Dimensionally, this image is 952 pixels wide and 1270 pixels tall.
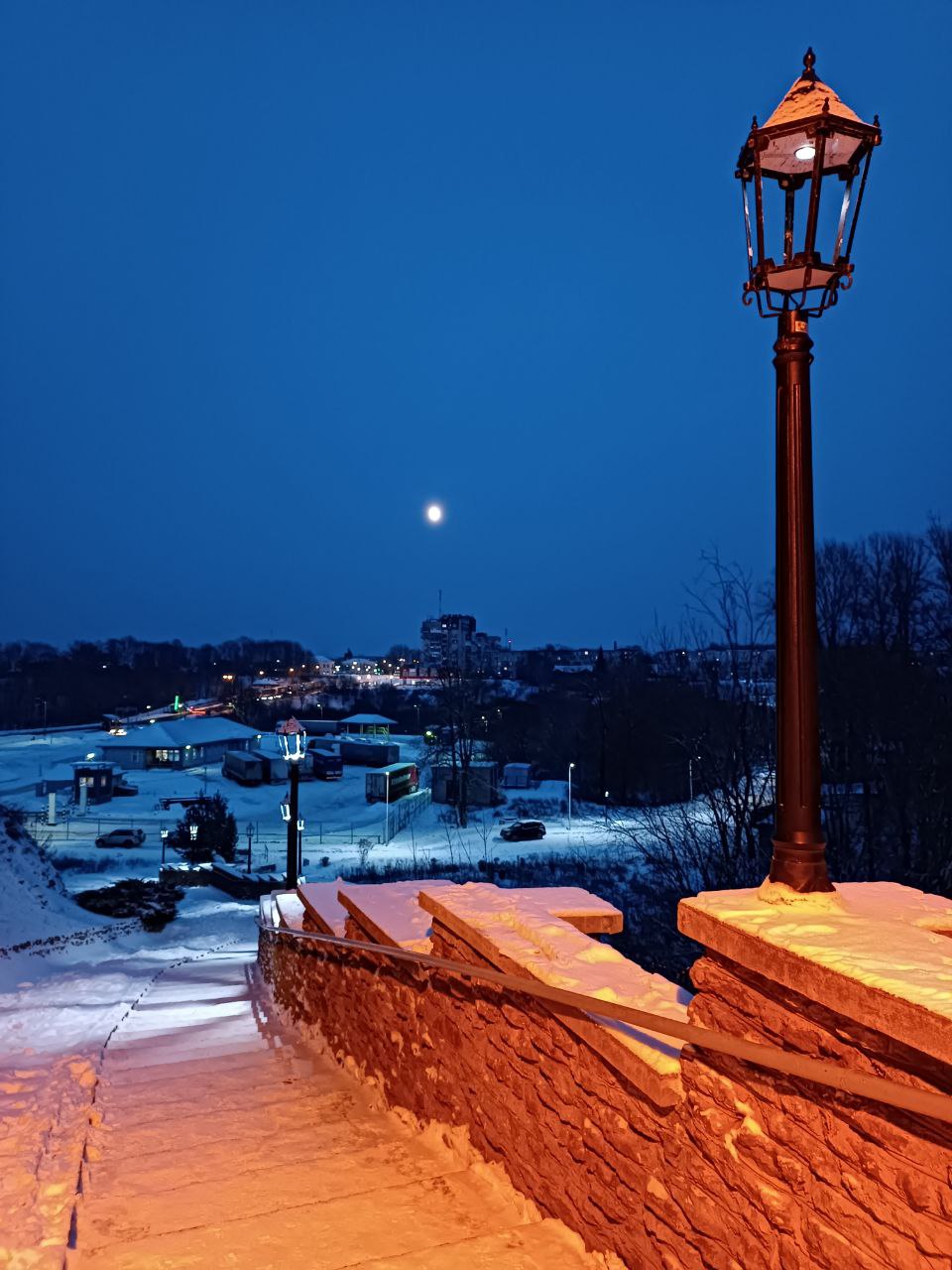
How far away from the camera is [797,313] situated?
2.59 m

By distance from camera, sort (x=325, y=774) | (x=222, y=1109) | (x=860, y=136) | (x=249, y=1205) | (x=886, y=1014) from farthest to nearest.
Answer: (x=325, y=774) < (x=222, y=1109) < (x=249, y=1205) < (x=860, y=136) < (x=886, y=1014)

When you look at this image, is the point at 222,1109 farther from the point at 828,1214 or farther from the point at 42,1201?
the point at 828,1214

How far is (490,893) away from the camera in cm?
400

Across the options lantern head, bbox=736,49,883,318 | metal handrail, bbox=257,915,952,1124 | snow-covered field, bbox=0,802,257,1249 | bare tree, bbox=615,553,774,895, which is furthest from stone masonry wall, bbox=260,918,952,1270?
bare tree, bbox=615,553,774,895

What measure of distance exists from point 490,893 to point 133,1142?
202 cm

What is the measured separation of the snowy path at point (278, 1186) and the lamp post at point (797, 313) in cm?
160

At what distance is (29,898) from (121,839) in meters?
14.2

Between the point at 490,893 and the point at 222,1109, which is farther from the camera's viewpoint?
the point at 222,1109

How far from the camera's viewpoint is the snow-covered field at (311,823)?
29953 millimetres

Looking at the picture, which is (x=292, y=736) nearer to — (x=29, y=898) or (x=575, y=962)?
(x=29, y=898)

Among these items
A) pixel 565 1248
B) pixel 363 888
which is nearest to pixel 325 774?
pixel 363 888

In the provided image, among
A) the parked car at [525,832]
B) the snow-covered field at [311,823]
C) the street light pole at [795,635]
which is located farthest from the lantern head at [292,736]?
the parked car at [525,832]

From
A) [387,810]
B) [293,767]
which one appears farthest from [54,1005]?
[387,810]

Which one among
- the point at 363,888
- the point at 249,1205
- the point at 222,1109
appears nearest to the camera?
the point at 249,1205
